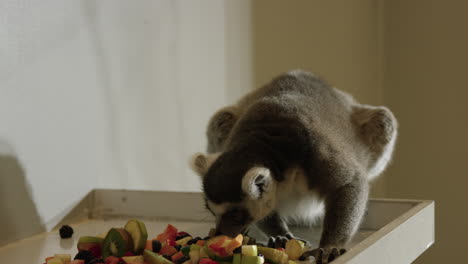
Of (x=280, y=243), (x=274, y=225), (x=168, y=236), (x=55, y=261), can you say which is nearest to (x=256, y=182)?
(x=280, y=243)

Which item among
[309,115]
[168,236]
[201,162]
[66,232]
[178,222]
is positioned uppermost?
[309,115]

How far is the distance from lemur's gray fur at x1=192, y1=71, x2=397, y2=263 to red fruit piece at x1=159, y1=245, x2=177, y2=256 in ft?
0.65

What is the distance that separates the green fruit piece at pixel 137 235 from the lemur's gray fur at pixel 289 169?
0.75 ft

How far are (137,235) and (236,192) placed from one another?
0.96 ft

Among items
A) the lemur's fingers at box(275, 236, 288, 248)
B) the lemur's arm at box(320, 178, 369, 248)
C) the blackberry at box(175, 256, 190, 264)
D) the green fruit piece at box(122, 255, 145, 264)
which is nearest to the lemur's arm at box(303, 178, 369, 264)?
the lemur's arm at box(320, 178, 369, 248)

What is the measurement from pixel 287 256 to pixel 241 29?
2178 mm

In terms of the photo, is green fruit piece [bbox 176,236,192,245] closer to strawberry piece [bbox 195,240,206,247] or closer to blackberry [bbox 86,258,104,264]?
strawberry piece [bbox 195,240,206,247]

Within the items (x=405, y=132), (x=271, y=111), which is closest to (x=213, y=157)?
(x=271, y=111)

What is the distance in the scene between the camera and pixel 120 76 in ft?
8.20

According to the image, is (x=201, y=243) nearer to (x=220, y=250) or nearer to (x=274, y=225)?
(x=220, y=250)

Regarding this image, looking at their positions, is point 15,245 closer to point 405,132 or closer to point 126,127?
point 126,127

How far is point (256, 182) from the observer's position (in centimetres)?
169

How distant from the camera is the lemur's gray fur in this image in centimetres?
172

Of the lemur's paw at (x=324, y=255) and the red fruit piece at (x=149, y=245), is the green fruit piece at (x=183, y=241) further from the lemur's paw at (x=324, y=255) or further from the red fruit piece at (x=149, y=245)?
the lemur's paw at (x=324, y=255)
